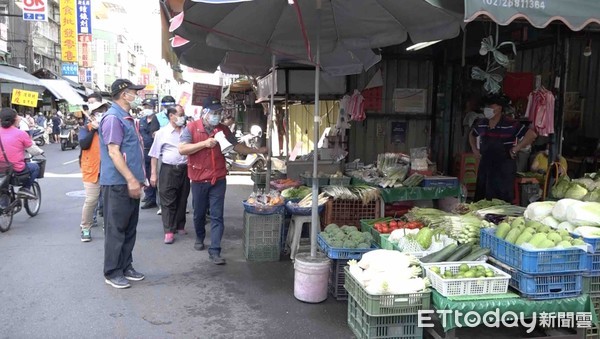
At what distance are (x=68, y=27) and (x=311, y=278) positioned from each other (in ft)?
89.8

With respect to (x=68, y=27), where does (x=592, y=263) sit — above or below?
below

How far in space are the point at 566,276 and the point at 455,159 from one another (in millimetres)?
5518

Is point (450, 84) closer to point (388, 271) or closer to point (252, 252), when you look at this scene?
point (252, 252)

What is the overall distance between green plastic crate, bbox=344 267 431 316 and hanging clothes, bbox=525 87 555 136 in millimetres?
3966

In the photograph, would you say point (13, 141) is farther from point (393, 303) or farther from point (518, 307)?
point (518, 307)

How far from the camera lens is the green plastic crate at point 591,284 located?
3.61 meters

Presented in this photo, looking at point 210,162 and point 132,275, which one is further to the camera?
point 210,162

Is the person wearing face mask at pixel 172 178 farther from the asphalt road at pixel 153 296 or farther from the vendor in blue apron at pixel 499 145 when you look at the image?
the vendor in blue apron at pixel 499 145

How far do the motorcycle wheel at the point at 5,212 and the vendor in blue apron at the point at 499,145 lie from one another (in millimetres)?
7357

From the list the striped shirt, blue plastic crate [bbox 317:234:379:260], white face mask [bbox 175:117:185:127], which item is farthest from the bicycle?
the striped shirt

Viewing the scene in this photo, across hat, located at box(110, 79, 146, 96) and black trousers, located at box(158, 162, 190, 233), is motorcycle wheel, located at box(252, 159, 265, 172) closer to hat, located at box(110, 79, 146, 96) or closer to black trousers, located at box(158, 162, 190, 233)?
black trousers, located at box(158, 162, 190, 233)

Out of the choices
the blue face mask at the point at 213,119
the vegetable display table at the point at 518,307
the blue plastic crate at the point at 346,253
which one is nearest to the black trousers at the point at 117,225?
the blue face mask at the point at 213,119

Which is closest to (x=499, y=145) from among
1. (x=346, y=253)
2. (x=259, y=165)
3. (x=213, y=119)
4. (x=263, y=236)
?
(x=346, y=253)

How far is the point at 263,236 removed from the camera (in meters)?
5.70
